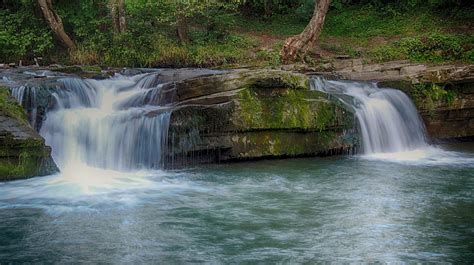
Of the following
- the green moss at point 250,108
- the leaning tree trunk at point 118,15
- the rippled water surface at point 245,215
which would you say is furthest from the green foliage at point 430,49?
the green moss at point 250,108

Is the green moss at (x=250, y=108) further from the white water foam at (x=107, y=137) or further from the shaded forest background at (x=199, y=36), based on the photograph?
the shaded forest background at (x=199, y=36)

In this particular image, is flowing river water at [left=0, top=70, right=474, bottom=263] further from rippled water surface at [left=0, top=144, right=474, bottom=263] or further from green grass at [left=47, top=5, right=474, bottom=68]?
green grass at [left=47, top=5, right=474, bottom=68]

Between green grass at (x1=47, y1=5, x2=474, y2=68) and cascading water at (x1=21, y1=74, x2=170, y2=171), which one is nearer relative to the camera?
cascading water at (x1=21, y1=74, x2=170, y2=171)

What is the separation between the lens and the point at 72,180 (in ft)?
33.7

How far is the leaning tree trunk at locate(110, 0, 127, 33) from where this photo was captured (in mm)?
21172

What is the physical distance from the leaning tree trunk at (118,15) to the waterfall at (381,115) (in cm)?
981

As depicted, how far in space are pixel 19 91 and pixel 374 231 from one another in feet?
27.2

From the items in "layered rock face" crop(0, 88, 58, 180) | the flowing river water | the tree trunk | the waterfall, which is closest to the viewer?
the flowing river water

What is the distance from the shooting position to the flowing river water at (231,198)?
Result: 660 cm

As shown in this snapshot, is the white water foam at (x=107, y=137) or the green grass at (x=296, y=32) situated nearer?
the white water foam at (x=107, y=137)

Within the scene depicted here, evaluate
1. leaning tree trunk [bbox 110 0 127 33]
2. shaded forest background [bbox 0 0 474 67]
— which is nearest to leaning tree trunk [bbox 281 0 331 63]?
shaded forest background [bbox 0 0 474 67]

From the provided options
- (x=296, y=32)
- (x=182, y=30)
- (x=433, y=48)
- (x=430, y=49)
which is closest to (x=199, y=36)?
(x=182, y=30)

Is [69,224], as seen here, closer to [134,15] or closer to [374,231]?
[374,231]

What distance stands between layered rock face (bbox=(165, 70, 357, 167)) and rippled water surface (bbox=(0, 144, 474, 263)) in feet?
2.07
